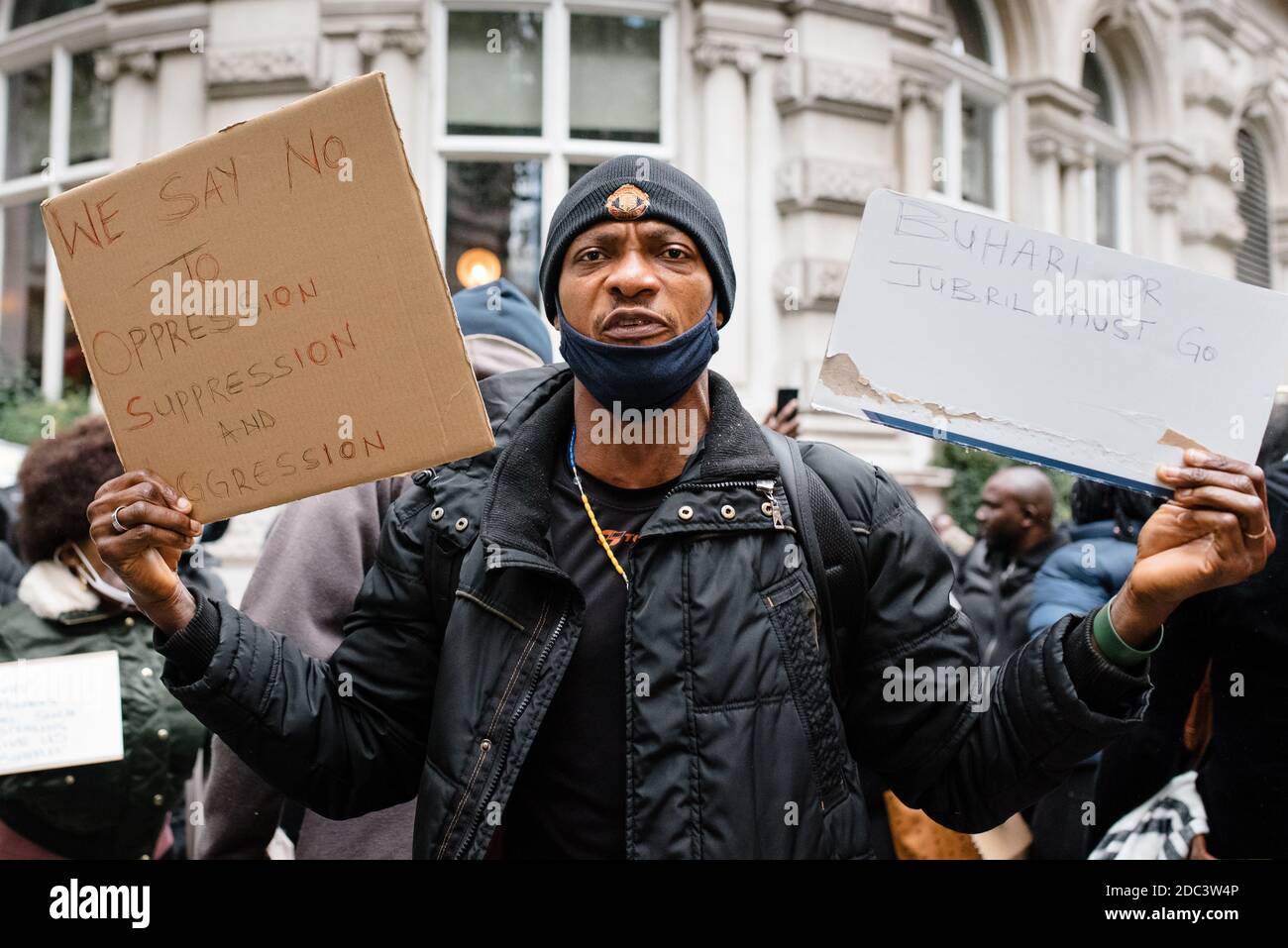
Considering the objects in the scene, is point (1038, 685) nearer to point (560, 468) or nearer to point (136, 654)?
point (560, 468)

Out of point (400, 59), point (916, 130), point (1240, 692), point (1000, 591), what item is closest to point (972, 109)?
point (916, 130)

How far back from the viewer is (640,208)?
2.09 meters

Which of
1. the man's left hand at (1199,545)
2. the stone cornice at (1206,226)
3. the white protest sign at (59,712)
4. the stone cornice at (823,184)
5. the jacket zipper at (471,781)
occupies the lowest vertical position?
the jacket zipper at (471,781)

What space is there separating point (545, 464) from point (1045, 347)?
2.93 feet

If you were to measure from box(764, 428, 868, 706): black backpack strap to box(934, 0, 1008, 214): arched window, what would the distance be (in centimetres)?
894

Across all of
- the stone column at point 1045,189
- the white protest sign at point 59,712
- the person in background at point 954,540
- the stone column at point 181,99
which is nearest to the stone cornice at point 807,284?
the person in background at point 954,540

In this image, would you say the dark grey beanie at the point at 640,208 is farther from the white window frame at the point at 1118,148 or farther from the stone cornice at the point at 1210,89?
the stone cornice at the point at 1210,89

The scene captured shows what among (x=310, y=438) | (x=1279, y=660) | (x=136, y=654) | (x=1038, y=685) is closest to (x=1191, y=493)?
(x=1038, y=685)

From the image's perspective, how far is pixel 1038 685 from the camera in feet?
6.31

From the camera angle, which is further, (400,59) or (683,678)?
(400,59)

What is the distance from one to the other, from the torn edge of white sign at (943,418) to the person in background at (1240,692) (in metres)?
0.80

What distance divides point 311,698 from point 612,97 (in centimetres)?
774

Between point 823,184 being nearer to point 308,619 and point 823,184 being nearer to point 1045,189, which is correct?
point 1045,189

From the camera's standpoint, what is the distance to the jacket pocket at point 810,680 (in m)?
1.90
